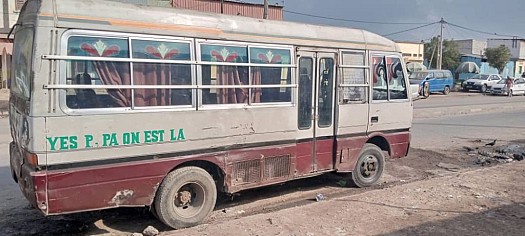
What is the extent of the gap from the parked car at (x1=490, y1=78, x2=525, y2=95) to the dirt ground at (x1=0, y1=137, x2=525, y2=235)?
108 ft

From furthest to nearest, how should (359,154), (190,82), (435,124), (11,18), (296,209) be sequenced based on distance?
(11,18) < (435,124) < (359,154) < (296,209) < (190,82)

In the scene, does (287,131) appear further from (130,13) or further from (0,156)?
(0,156)

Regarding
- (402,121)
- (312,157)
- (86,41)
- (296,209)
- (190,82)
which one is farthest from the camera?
(402,121)

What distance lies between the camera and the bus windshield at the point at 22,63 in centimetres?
446

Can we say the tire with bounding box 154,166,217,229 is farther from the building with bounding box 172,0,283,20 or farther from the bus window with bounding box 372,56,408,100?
the building with bounding box 172,0,283,20

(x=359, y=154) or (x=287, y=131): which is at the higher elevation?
(x=287, y=131)

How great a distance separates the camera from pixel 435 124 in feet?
54.5

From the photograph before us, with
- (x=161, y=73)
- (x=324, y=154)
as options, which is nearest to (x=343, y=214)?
(x=324, y=154)

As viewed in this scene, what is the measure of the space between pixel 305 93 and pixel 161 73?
88.5 inches

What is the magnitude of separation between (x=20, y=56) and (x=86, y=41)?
99cm

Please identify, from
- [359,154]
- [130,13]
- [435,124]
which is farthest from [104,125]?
[435,124]

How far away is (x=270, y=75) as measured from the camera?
6043mm

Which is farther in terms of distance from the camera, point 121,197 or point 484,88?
point 484,88

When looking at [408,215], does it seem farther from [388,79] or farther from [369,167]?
[388,79]
